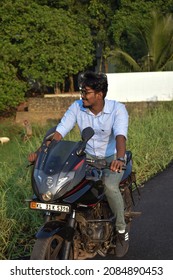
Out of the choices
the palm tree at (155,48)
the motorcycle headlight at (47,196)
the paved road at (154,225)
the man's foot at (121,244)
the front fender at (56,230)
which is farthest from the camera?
the palm tree at (155,48)

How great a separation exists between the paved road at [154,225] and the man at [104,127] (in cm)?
48

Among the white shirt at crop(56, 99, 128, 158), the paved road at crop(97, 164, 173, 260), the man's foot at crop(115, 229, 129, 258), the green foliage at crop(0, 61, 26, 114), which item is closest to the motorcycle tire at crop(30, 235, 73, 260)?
the man's foot at crop(115, 229, 129, 258)

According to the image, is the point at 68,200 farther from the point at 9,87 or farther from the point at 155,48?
the point at 9,87

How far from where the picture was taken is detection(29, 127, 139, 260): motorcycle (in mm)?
4180

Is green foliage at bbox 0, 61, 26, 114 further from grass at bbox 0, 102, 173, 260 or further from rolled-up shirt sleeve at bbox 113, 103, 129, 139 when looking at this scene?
rolled-up shirt sleeve at bbox 113, 103, 129, 139

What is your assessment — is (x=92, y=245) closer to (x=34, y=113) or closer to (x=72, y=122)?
(x=72, y=122)

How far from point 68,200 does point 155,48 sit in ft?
60.3

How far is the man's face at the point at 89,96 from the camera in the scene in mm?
4809

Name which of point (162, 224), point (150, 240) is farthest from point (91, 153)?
point (162, 224)

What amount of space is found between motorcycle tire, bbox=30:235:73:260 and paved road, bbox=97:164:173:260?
44.7 inches

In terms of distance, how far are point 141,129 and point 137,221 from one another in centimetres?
522

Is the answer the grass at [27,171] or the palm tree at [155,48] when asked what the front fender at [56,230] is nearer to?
the grass at [27,171]

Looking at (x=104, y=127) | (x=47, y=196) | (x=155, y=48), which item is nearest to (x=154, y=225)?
(x=104, y=127)

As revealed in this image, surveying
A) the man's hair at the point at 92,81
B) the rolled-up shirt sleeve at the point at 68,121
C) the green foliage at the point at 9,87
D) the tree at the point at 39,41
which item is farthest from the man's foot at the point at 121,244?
the tree at the point at 39,41
